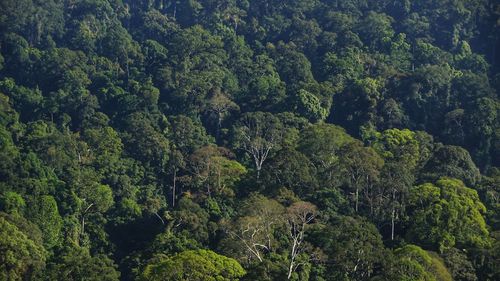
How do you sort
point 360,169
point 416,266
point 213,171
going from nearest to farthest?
point 416,266 < point 360,169 < point 213,171

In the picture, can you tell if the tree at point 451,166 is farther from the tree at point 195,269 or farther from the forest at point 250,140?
the tree at point 195,269

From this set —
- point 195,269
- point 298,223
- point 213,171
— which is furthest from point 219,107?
point 195,269

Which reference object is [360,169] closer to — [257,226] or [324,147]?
[324,147]

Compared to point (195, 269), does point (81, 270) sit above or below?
below

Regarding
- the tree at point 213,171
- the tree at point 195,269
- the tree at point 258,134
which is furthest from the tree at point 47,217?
the tree at point 258,134

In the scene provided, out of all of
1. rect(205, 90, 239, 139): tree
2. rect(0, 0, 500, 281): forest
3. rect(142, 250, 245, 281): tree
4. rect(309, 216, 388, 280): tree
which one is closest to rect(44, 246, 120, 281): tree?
rect(0, 0, 500, 281): forest
